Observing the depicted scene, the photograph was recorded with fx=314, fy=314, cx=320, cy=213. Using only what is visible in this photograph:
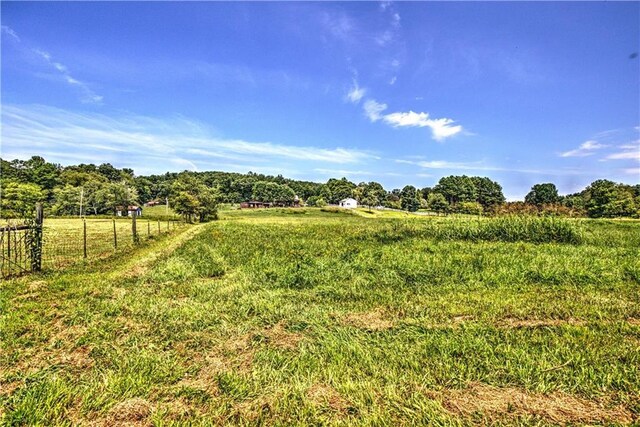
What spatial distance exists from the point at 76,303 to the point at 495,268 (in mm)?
10986

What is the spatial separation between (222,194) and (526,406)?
4973 inches

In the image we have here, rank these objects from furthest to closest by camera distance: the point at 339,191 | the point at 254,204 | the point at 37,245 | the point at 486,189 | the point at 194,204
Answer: the point at 339,191
the point at 486,189
the point at 254,204
the point at 194,204
the point at 37,245

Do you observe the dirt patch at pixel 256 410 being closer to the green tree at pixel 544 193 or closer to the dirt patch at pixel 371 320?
the dirt patch at pixel 371 320

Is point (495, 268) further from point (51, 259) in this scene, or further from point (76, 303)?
point (51, 259)

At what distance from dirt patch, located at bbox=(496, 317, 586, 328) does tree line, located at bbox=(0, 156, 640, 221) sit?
12304 millimetres

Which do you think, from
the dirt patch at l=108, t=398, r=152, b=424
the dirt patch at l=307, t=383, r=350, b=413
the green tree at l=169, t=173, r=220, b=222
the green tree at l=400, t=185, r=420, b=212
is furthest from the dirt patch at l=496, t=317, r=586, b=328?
the green tree at l=400, t=185, r=420, b=212

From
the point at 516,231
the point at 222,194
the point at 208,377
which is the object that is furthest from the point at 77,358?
the point at 222,194

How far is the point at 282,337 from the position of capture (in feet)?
17.3

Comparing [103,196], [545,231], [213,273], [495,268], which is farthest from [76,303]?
[103,196]

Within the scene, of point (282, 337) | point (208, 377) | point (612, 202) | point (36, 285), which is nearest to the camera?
point (208, 377)

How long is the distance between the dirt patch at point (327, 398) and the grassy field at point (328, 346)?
0.06ft

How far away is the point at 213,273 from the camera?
994 cm

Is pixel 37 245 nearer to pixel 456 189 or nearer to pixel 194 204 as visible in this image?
pixel 194 204

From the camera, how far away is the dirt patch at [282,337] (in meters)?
4.96
